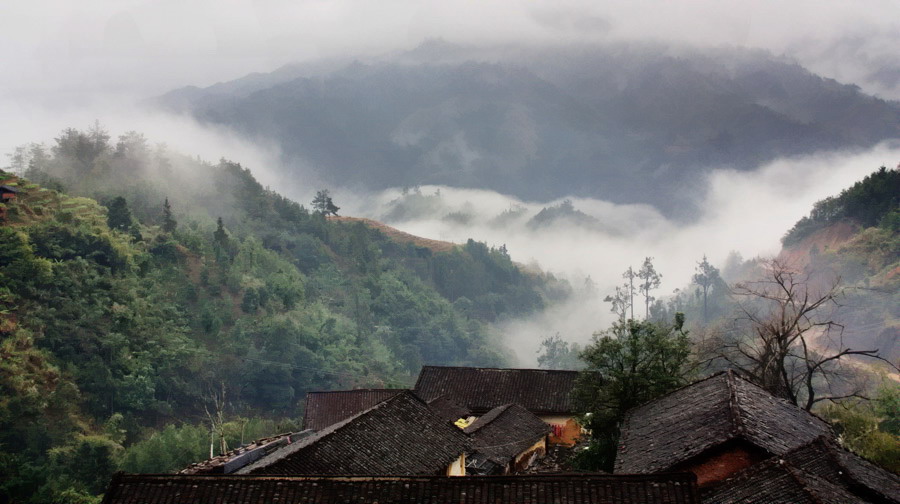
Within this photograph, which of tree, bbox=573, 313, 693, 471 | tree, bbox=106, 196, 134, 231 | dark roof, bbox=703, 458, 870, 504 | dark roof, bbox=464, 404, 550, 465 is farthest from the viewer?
tree, bbox=106, 196, 134, 231

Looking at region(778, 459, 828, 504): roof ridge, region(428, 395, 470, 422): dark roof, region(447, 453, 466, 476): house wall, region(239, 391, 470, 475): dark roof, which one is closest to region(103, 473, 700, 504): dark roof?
region(778, 459, 828, 504): roof ridge

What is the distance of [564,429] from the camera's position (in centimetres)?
3177

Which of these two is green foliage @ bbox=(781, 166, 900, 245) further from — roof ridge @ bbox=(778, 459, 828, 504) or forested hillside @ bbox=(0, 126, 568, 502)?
roof ridge @ bbox=(778, 459, 828, 504)

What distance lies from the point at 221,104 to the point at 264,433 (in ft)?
516

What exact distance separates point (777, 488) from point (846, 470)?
217 centimetres

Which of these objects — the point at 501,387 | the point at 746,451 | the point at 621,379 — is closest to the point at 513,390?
the point at 501,387

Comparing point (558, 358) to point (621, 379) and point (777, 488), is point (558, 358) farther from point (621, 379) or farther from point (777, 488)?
point (777, 488)

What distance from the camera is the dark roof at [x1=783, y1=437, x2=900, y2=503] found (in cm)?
1266

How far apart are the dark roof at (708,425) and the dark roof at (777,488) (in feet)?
4.06

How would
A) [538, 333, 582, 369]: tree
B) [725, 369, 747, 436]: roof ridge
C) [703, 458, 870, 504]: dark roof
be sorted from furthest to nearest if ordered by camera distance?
[538, 333, 582, 369]: tree
[725, 369, 747, 436]: roof ridge
[703, 458, 870, 504]: dark roof

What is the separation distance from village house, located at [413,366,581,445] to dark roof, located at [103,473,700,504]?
19.8 meters

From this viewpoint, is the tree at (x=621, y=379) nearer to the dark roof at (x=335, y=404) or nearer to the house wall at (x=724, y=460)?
the house wall at (x=724, y=460)

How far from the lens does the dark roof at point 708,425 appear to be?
14.3m

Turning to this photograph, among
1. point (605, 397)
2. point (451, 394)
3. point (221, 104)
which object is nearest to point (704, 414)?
point (605, 397)
